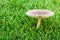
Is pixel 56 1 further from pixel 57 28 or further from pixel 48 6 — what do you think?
pixel 57 28

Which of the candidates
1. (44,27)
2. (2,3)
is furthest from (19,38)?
(2,3)

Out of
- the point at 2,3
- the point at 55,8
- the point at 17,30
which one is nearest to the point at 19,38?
the point at 17,30

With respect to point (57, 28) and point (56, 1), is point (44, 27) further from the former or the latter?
point (56, 1)

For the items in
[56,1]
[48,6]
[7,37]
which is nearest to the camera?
[7,37]

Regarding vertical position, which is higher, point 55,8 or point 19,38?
point 55,8

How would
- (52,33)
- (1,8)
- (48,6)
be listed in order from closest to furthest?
1. (52,33)
2. (1,8)
3. (48,6)

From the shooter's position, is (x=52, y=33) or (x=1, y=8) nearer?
(x=52, y=33)
